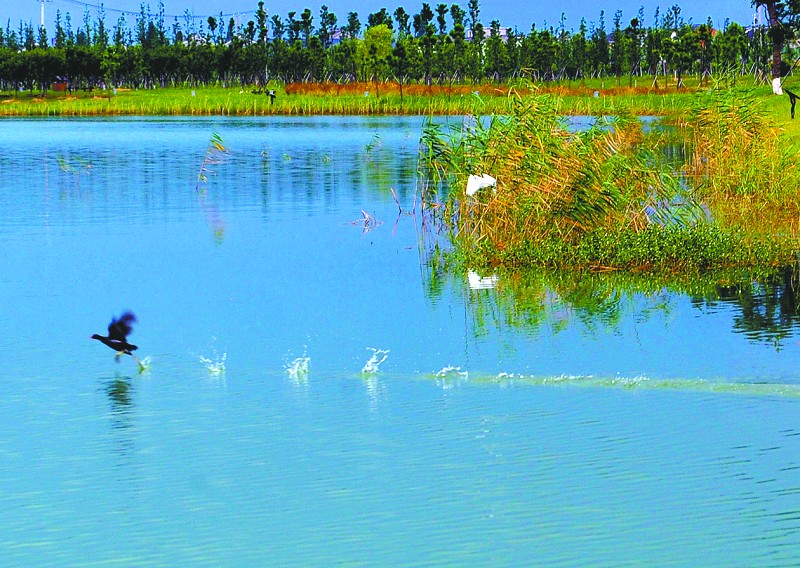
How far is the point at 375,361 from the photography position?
32.2 ft

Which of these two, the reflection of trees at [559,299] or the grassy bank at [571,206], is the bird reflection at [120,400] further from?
the grassy bank at [571,206]

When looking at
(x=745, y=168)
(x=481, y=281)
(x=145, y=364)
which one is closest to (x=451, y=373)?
(x=145, y=364)

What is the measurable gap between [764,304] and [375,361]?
4.63 m

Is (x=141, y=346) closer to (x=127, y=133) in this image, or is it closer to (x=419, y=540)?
(x=419, y=540)

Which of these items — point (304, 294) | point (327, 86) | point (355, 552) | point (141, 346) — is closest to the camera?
point (355, 552)

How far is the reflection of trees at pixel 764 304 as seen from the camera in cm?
1105

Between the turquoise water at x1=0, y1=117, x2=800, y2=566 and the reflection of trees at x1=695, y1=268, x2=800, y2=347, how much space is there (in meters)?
0.05

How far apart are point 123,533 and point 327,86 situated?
8719 centimetres

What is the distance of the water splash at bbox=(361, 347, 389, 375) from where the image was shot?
9492mm

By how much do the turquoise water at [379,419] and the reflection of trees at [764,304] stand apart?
0.16 ft

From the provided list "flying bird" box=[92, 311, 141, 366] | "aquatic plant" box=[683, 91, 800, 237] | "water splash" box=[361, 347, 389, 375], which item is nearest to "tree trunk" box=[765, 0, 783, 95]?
"aquatic plant" box=[683, 91, 800, 237]

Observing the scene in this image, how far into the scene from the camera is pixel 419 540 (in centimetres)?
605

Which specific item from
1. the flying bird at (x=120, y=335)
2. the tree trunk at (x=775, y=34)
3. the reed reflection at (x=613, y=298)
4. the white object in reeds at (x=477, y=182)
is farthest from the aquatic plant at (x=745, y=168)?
the tree trunk at (x=775, y=34)

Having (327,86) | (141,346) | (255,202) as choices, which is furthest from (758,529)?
(327,86)
